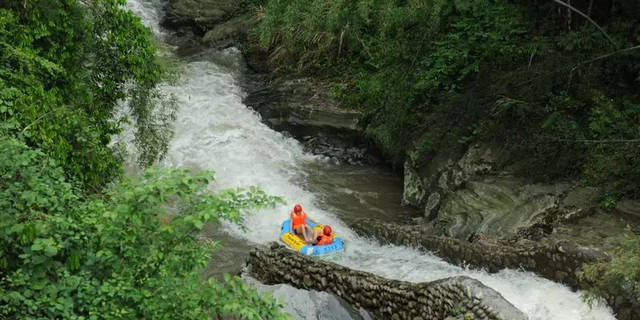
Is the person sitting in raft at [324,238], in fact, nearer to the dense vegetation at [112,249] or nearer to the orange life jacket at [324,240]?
the orange life jacket at [324,240]

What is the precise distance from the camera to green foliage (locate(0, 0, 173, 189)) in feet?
21.2

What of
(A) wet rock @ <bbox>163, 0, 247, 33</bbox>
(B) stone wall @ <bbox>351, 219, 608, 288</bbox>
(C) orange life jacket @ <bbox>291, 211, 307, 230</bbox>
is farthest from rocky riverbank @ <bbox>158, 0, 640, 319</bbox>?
(A) wet rock @ <bbox>163, 0, 247, 33</bbox>

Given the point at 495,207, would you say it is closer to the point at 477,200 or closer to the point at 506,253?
the point at 477,200

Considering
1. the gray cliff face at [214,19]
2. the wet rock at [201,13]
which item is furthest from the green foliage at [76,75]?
the wet rock at [201,13]

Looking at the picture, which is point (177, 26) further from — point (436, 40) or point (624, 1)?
point (624, 1)

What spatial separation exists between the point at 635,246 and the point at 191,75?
1523 centimetres

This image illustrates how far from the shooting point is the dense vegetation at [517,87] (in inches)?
353

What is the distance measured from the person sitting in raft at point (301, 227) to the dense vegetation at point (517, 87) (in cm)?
304

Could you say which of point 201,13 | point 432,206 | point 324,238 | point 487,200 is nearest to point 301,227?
point 324,238

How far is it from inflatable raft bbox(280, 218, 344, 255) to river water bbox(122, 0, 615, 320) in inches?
7.8

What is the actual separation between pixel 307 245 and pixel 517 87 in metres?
4.89

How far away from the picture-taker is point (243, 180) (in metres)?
13.5

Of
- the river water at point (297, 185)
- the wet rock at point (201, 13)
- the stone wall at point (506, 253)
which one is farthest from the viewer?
the wet rock at point (201, 13)

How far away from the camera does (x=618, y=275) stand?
241 inches
